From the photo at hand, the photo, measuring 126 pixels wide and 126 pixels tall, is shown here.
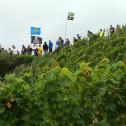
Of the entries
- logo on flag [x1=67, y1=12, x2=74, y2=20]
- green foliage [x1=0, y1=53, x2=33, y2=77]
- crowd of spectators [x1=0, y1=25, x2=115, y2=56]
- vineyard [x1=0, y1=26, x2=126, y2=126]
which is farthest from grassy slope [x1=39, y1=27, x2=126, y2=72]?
logo on flag [x1=67, y1=12, x2=74, y2=20]

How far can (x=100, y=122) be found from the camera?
7562mm

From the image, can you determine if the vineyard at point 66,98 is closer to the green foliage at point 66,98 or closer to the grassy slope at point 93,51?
the green foliage at point 66,98

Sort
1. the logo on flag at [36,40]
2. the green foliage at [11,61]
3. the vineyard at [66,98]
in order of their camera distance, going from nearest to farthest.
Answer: the vineyard at [66,98]
the logo on flag at [36,40]
the green foliage at [11,61]

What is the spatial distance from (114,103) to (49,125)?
845 mm

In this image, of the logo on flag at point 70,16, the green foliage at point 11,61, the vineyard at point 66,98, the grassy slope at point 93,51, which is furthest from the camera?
the logo on flag at point 70,16

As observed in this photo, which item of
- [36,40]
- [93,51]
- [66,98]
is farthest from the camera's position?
[36,40]

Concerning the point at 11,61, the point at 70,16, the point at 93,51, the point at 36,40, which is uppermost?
the point at 70,16

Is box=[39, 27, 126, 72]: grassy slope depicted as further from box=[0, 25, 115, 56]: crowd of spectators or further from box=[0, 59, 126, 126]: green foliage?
box=[0, 59, 126, 126]: green foliage

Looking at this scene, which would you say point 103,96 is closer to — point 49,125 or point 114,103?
point 114,103

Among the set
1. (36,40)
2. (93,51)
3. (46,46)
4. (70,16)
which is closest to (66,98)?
(93,51)

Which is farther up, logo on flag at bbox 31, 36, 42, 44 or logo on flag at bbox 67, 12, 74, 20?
logo on flag at bbox 67, 12, 74, 20

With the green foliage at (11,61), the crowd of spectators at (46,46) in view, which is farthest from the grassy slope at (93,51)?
the green foliage at (11,61)

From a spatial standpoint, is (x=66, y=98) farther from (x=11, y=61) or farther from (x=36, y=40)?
(x=11, y=61)

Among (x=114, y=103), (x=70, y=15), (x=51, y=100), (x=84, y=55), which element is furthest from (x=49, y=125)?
(x=70, y=15)
